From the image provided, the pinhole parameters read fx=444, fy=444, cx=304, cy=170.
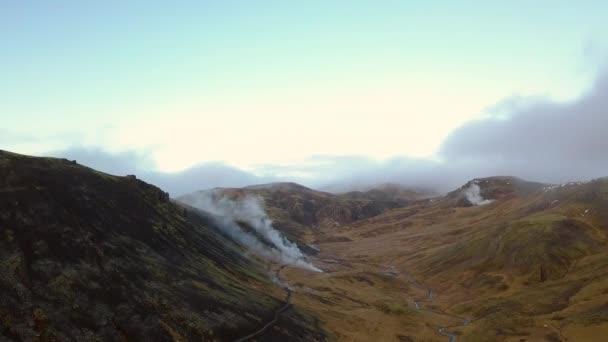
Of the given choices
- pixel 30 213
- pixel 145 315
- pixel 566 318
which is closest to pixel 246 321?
pixel 145 315

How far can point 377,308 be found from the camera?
17412 centimetres

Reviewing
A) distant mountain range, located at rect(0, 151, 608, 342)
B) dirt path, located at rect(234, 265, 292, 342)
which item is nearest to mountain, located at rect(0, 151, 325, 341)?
distant mountain range, located at rect(0, 151, 608, 342)

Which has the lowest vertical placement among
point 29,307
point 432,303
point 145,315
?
point 432,303

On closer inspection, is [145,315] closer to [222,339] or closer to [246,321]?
[222,339]

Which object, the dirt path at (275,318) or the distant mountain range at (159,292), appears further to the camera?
the dirt path at (275,318)

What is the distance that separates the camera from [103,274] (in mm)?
96938

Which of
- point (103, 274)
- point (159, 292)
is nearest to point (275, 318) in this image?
point (159, 292)

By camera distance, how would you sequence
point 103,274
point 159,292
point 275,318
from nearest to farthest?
point 103,274 < point 159,292 < point 275,318

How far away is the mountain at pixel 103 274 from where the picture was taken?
7875 cm

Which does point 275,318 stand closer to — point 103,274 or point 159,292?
point 159,292

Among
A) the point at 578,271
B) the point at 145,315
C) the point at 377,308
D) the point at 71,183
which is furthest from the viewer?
the point at 578,271

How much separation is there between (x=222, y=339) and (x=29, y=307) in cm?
3789

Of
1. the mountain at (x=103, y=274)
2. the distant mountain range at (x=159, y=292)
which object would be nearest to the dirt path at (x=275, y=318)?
the distant mountain range at (x=159, y=292)

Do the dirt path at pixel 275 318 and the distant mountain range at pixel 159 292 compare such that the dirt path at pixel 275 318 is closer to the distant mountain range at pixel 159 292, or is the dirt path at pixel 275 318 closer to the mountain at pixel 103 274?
the distant mountain range at pixel 159 292
